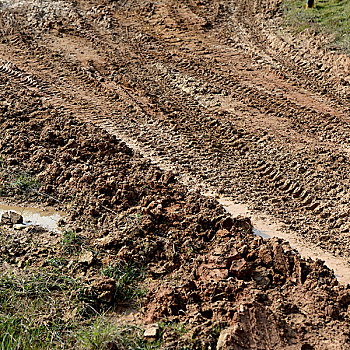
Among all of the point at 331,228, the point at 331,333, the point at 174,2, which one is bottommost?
the point at 331,228

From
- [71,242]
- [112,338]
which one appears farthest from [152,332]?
[71,242]

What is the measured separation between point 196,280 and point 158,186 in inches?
79.6

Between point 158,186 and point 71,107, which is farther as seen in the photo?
point 71,107

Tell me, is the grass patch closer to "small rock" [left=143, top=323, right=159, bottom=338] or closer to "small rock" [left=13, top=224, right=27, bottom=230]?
"small rock" [left=143, top=323, right=159, bottom=338]

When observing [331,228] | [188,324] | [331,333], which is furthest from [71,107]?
[331,333]

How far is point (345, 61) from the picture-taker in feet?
33.2

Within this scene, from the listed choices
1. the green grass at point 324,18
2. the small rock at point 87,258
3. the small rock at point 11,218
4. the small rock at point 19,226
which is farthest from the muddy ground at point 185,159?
the green grass at point 324,18

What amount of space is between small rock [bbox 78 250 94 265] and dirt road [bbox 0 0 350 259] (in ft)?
7.95

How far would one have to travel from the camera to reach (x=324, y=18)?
1216 centimetres

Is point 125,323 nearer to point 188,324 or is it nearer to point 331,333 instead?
point 188,324

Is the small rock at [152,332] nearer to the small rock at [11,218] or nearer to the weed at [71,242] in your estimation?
the weed at [71,242]

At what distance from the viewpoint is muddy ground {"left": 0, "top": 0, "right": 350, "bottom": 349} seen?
13.4 feet

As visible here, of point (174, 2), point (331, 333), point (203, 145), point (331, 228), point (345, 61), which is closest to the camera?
point (331, 333)

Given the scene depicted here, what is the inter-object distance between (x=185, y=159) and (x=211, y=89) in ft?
8.52
